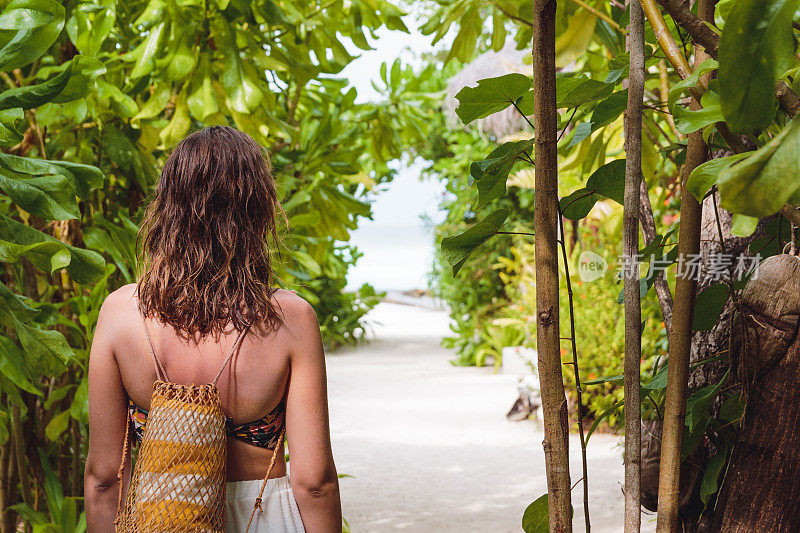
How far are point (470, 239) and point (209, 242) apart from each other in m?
0.48

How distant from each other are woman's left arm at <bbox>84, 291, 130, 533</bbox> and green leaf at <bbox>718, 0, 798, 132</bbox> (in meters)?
0.95

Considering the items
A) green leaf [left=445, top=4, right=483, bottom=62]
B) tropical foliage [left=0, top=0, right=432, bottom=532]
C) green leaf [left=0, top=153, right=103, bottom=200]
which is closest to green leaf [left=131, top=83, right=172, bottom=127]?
tropical foliage [left=0, top=0, right=432, bottom=532]

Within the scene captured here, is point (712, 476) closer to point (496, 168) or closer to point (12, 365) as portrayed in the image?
point (496, 168)

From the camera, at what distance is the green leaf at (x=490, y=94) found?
31.4 inches

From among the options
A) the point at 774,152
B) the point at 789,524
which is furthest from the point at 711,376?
the point at 774,152

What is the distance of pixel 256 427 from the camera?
1.14 meters

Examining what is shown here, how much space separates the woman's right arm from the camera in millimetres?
1117

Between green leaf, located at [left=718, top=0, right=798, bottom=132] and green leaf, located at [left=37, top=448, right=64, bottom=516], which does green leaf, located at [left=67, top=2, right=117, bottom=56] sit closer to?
green leaf, located at [left=37, top=448, right=64, bottom=516]

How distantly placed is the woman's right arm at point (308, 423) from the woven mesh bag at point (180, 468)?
126 mm

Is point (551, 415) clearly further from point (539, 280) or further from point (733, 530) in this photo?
point (733, 530)

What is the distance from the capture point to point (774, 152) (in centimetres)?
47

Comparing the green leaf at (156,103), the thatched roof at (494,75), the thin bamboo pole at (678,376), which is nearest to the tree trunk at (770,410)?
the thin bamboo pole at (678,376)

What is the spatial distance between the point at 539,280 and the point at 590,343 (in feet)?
15.6

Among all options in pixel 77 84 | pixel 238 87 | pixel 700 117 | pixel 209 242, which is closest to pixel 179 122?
pixel 238 87
